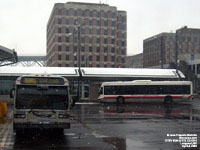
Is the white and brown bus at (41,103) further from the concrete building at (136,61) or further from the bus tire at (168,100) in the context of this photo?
the concrete building at (136,61)

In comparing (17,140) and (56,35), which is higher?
(56,35)

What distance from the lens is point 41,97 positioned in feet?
43.3

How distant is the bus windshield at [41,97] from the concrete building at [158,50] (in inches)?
4254

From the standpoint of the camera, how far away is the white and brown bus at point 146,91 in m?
38.5

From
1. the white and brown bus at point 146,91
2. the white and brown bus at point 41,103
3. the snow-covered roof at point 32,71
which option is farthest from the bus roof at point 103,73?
the white and brown bus at point 41,103

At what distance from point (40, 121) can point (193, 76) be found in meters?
59.9

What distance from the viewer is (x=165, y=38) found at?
136 m

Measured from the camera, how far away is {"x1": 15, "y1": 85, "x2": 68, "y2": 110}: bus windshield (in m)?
12.9

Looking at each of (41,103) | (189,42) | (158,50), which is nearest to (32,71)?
(41,103)

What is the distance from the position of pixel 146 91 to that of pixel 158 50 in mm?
108421

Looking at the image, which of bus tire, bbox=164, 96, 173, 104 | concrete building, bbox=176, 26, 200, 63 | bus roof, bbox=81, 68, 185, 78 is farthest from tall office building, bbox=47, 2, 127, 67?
bus tire, bbox=164, 96, 173, 104

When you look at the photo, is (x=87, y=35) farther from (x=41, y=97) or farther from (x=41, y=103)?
(x=41, y=103)

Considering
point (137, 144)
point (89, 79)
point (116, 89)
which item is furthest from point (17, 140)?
point (89, 79)

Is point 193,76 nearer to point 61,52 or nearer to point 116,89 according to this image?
point 116,89
